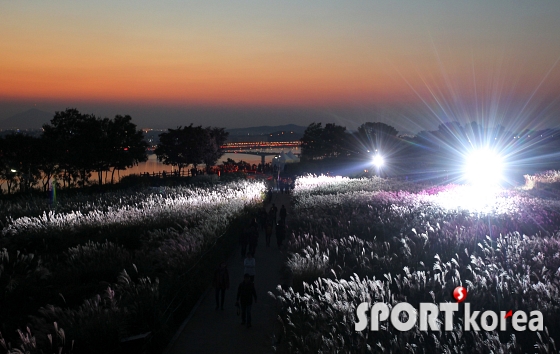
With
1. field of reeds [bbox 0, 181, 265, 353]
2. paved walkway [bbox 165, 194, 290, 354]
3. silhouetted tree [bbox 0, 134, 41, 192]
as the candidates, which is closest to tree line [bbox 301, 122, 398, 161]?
silhouetted tree [bbox 0, 134, 41, 192]

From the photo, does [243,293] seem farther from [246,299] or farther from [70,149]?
[70,149]

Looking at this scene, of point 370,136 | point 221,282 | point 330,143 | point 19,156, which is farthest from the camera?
point 370,136

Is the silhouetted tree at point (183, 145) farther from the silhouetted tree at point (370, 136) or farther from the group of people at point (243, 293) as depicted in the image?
the group of people at point (243, 293)

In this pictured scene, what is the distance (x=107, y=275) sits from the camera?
15414mm

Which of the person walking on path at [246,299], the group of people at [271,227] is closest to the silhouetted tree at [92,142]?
the group of people at [271,227]

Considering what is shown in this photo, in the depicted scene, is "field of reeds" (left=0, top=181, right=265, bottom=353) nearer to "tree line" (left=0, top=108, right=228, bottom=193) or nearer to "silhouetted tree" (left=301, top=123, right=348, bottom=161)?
"tree line" (left=0, top=108, right=228, bottom=193)

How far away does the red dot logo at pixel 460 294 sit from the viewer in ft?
29.1

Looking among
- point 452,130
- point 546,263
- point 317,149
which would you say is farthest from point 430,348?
point 452,130

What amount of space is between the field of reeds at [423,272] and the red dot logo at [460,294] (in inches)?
5.0

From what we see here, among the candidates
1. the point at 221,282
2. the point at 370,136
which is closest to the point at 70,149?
the point at 221,282

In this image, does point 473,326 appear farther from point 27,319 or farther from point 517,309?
point 27,319

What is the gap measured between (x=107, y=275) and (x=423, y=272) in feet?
31.4

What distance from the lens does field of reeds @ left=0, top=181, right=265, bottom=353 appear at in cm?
962

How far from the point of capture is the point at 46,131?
78500 mm
